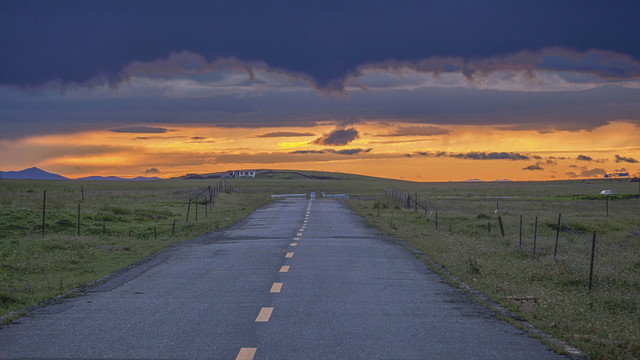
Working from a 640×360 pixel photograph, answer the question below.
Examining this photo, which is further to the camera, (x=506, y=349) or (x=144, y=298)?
(x=144, y=298)

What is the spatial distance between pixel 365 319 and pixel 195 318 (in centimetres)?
251

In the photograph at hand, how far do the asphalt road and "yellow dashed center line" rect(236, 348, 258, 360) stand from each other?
0.01 m

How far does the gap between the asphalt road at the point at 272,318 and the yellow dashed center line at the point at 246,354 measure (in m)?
0.01

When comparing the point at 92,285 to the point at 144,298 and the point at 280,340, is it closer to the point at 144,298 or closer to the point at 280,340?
the point at 144,298

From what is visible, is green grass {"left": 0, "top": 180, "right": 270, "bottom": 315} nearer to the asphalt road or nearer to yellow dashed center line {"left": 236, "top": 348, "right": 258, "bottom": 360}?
the asphalt road

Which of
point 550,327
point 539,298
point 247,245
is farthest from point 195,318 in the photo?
point 247,245

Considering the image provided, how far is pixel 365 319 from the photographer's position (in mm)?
9406

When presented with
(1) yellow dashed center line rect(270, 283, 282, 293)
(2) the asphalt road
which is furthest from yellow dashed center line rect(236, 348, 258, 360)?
(1) yellow dashed center line rect(270, 283, 282, 293)

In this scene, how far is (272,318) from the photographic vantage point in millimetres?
9320

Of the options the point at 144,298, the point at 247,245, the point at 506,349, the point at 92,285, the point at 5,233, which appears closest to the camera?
the point at 506,349

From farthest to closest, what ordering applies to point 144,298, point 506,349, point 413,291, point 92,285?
point 92,285
point 413,291
point 144,298
point 506,349

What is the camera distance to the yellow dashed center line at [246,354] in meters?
7.11

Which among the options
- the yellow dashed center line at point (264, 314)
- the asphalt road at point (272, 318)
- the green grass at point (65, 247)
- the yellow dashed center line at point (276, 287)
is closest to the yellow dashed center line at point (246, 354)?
the asphalt road at point (272, 318)

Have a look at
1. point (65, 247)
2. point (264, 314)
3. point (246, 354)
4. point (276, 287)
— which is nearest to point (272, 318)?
point (264, 314)
